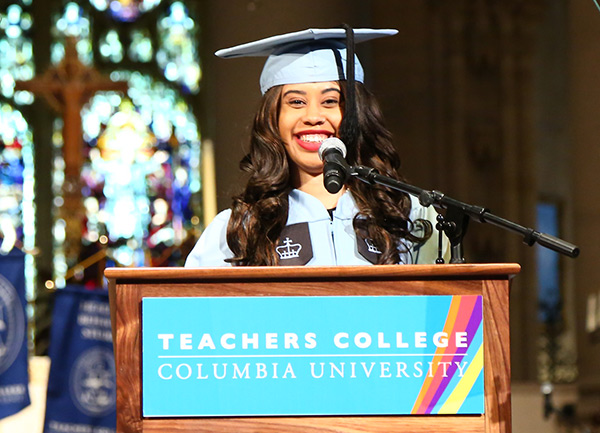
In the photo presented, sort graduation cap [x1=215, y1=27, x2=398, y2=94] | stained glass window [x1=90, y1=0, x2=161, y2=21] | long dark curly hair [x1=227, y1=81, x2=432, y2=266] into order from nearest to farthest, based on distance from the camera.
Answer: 1. long dark curly hair [x1=227, y1=81, x2=432, y2=266]
2. graduation cap [x1=215, y1=27, x2=398, y2=94]
3. stained glass window [x1=90, y1=0, x2=161, y2=21]

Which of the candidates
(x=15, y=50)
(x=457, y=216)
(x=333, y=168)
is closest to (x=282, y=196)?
(x=333, y=168)

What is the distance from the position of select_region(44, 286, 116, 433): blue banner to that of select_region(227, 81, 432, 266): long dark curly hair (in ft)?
8.76

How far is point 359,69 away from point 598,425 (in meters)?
4.47

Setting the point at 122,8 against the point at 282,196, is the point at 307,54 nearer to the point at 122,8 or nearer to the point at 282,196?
the point at 282,196

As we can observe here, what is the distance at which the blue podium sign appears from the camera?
208 centimetres

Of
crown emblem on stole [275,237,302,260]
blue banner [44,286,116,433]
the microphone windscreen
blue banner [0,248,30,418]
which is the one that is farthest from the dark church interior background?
the microphone windscreen

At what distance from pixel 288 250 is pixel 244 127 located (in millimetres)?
3558

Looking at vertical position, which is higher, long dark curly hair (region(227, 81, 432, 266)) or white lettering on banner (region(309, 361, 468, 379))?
long dark curly hair (region(227, 81, 432, 266))

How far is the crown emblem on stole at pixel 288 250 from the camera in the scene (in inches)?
115

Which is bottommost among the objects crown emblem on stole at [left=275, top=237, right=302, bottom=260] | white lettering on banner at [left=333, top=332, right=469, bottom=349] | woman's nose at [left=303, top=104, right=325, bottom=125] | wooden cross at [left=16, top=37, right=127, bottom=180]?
white lettering on banner at [left=333, top=332, right=469, bottom=349]

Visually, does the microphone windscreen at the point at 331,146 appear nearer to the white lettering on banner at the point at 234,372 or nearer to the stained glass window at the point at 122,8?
the white lettering on banner at the point at 234,372

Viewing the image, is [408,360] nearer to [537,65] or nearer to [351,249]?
[351,249]

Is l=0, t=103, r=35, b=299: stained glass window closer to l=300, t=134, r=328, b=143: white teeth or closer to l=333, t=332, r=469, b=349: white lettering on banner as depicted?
l=300, t=134, r=328, b=143: white teeth

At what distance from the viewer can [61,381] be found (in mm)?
5426
